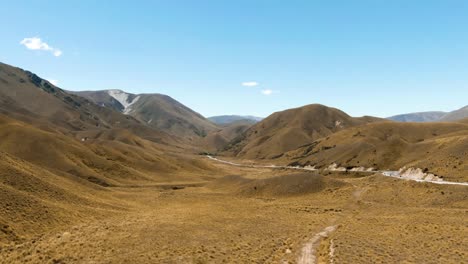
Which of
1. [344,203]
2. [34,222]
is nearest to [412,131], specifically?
[344,203]

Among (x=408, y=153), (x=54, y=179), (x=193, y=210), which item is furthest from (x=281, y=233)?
(x=408, y=153)

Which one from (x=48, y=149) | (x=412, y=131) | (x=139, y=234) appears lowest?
(x=139, y=234)

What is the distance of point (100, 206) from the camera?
186ft

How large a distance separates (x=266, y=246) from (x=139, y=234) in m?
15.9

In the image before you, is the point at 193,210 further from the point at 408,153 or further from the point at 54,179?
the point at 408,153

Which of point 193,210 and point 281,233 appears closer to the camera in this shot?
point 281,233

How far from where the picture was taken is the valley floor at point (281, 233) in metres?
33.1

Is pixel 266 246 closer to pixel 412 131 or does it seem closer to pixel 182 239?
pixel 182 239

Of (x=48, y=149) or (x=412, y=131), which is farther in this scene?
(x=412, y=131)

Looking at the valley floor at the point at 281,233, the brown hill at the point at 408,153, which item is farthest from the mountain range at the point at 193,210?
the brown hill at the point at 408,153

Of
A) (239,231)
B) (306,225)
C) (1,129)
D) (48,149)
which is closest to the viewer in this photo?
(239,231)

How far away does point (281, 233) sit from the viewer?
1705 inches

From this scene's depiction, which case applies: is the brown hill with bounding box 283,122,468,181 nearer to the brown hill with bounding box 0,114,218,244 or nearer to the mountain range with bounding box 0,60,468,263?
the mountain range with bounding box 0,60,468,263

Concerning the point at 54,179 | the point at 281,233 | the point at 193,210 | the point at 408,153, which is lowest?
the point at 193,210
